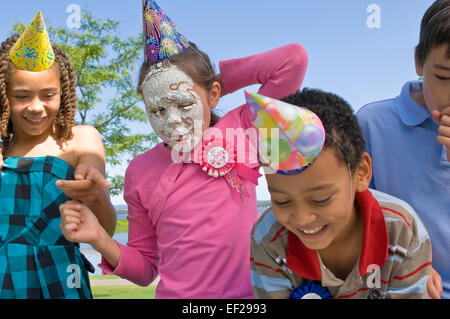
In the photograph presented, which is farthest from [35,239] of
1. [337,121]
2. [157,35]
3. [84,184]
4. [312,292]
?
[337,121]

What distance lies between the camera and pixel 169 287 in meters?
1.66

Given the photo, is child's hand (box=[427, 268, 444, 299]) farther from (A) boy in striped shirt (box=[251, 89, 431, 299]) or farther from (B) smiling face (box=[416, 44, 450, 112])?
(B) smiling face (box=[416, 44, 450, 112])

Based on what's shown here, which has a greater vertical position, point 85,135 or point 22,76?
point 22,76

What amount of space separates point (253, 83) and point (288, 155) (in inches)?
24.4

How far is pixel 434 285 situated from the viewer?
1.52 meters

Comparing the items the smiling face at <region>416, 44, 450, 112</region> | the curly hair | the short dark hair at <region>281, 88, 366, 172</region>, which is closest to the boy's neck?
the short dark hair at <region>281, 88, 366, 172</region>

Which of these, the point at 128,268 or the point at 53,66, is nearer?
the point at 128,268

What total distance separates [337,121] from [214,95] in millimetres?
625

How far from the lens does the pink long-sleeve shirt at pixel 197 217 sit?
165cm

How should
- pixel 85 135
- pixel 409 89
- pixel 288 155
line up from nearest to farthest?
pixel 288 155 → pixel 409 89 → pixel 85 135

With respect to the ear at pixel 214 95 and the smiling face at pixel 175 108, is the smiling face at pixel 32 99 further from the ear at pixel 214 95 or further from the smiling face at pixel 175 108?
the ear at pixel 214 95

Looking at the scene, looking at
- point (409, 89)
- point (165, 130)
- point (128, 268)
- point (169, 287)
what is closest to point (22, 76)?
point (165, 130)
